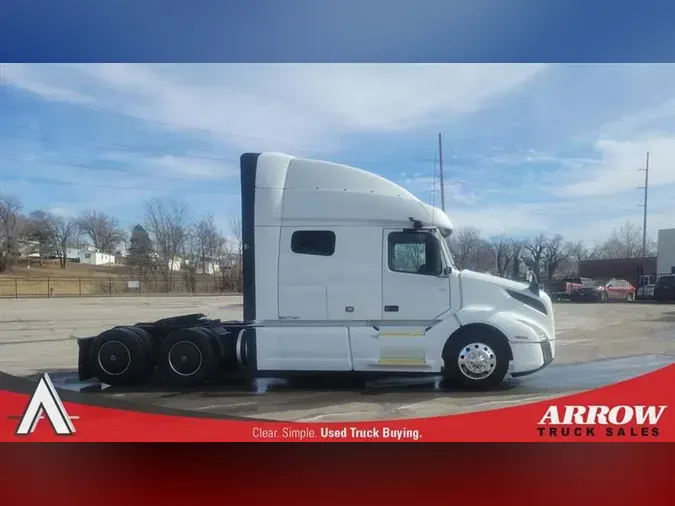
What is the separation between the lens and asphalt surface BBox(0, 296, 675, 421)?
126 inches

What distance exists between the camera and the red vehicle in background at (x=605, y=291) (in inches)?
138

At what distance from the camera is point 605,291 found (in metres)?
3.59

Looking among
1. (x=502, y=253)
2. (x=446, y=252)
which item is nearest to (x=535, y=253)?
(x=502, y=253)

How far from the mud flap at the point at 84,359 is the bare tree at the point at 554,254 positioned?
327 cm

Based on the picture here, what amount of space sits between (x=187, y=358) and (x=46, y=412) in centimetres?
96

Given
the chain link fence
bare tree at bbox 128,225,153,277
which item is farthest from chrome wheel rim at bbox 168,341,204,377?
bare tree at bbox 128,225,153,277

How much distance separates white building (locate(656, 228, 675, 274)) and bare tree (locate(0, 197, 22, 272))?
13.9 ft

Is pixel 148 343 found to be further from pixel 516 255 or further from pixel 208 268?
pixel 516 255

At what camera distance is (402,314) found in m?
3.56

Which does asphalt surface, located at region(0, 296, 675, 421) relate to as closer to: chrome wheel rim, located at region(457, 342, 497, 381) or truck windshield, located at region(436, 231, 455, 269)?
chrome wheel rim, located at region(457, 342, 497, 381)

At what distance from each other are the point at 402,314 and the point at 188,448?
1.82m
